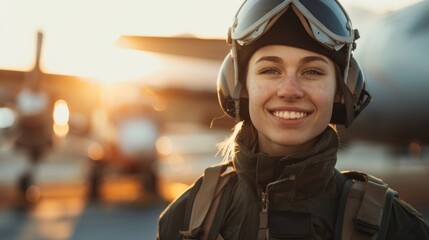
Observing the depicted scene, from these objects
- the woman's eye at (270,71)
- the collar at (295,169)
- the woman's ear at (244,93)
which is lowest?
the collar at (295,169)

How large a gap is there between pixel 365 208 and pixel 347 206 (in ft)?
0.23

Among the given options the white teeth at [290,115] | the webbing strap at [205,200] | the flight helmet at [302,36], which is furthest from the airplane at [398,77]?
the white teeth at [290,115]

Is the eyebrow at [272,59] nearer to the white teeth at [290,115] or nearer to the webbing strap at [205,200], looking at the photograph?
the white teeth at [290,115]

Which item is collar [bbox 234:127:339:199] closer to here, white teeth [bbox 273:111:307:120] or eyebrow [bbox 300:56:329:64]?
white teeth [bbox 273:111:307:120]

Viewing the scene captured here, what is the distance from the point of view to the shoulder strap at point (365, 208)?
1797mm

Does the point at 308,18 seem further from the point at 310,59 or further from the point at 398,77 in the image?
the point at 398,77

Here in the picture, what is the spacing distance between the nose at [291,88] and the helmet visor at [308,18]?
0.57ft

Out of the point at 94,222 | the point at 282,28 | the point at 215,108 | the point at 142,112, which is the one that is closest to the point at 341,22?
the point at 282,28

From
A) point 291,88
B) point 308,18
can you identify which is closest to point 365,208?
point 291,88

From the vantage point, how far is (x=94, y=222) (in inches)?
336

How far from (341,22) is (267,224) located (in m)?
0.81

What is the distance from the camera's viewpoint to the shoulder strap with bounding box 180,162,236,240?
1.97 meters

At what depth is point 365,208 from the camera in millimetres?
1846

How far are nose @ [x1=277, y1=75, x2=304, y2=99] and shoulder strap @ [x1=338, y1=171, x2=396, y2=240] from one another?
411mm
